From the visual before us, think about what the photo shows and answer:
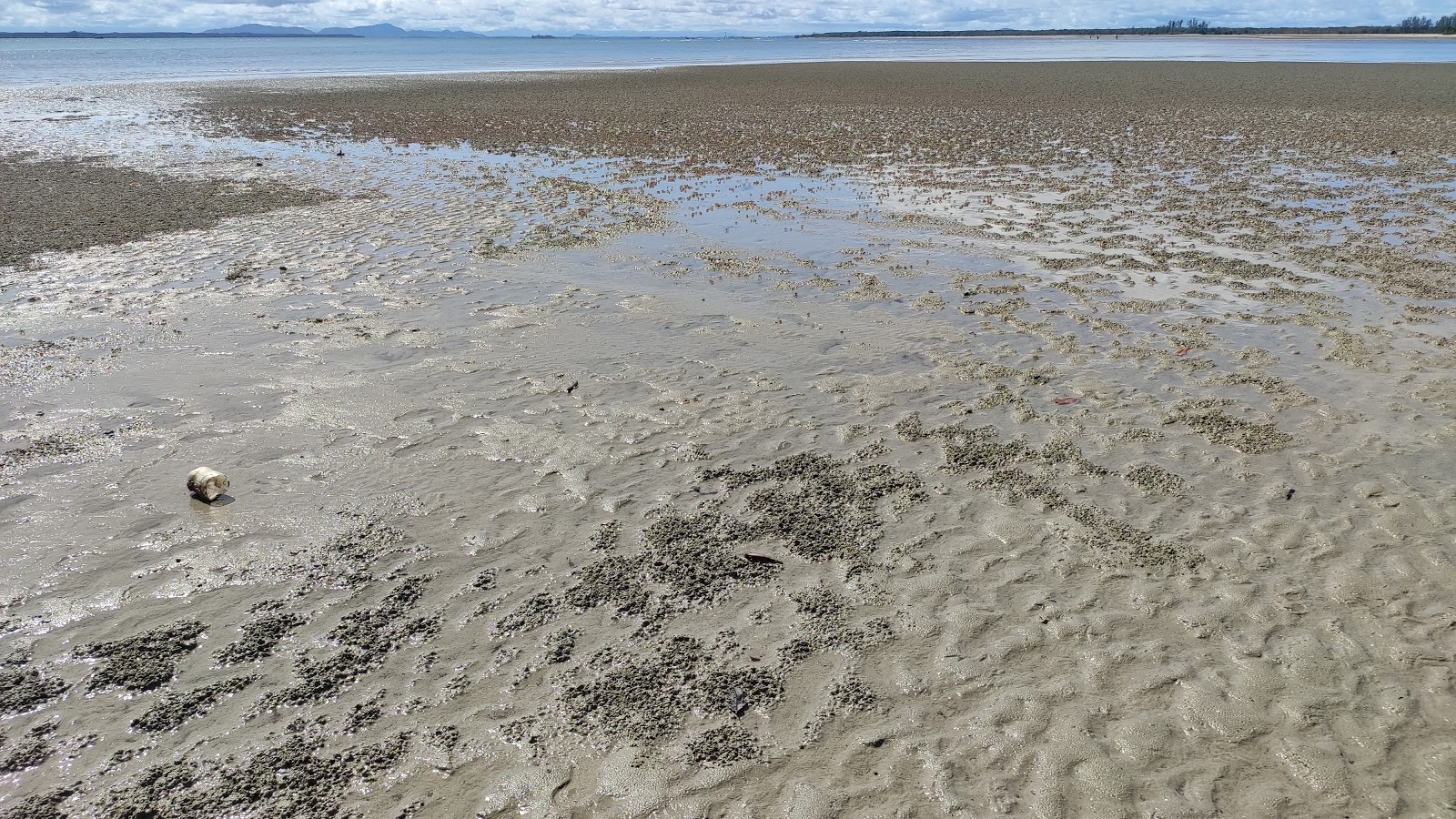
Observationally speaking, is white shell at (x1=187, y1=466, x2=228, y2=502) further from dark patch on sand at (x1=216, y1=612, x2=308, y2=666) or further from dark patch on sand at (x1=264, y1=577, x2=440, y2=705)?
dark patch on sand at (x1=264, y1=577, x2=440, y2=705)

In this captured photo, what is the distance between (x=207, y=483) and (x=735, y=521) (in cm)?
336

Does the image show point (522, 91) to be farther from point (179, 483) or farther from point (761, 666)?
point (761, 666)

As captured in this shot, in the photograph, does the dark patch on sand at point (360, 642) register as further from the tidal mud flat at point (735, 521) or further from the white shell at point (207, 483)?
the white shell at point (207, 483)

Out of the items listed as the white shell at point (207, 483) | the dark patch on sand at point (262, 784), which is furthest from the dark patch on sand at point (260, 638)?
the white shell at point (207, 483)

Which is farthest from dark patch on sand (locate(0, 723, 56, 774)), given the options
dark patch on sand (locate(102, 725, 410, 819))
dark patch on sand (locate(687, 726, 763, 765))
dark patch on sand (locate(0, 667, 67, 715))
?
dark patch on sand (locate(687, 726, 763, 765))

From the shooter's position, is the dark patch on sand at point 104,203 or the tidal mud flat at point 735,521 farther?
the dark patch on sand at point 104,203

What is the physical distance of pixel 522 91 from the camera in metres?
38.4

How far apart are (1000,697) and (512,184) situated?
1531cm

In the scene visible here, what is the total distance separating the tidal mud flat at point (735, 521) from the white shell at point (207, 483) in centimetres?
15

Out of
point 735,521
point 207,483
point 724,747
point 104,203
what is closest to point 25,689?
point 207,483

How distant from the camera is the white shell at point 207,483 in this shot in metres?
5.28

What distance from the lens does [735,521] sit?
16.8 feet

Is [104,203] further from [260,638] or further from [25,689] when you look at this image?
[260,638]

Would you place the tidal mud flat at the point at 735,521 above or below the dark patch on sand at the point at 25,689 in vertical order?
above
